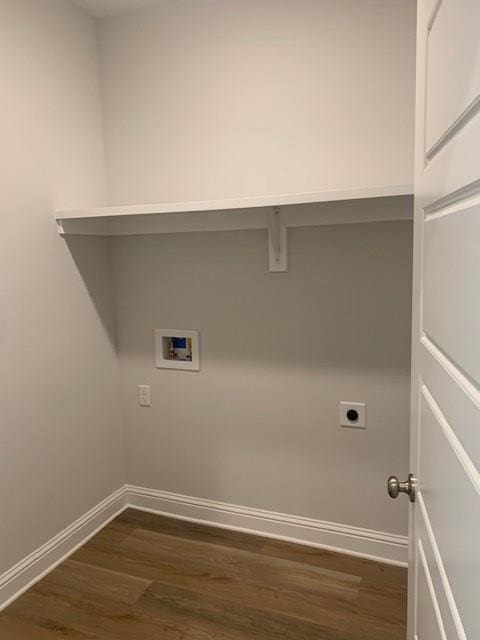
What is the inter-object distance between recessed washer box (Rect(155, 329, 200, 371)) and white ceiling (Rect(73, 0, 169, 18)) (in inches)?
56.8

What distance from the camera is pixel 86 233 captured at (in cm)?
217

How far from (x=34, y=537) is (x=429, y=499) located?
1719mm

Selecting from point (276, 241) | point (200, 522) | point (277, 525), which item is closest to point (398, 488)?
point (276, 241)

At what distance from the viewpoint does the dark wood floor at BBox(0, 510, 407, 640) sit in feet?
5.60

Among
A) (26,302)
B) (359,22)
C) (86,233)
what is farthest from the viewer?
(86,233)

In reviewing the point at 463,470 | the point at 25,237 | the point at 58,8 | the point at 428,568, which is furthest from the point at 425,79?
the point at 58,8

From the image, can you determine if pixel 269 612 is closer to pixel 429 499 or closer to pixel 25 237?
pixel 429 499

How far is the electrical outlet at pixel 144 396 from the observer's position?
7.91 ft

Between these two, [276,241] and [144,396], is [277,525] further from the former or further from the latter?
[276,241]

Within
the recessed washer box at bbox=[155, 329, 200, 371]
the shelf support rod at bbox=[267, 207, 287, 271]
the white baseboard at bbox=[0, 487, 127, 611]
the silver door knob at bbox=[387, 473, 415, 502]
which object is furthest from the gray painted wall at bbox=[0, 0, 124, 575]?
the silver door knob at bbox=[387, 473, 415, 502]

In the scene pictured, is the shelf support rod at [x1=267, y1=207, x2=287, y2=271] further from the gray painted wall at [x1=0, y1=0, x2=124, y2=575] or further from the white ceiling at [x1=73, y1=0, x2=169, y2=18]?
the white ceiling at [x1=73, y1=0, x2=169, y2=18]

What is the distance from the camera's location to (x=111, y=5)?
208cm

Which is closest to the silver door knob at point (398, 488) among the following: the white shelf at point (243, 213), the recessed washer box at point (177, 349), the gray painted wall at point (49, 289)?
the white shelf at point (243, 213)

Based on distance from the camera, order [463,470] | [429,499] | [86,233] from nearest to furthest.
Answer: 1. [463,470]
2. [429,499]
3. [86,233]
